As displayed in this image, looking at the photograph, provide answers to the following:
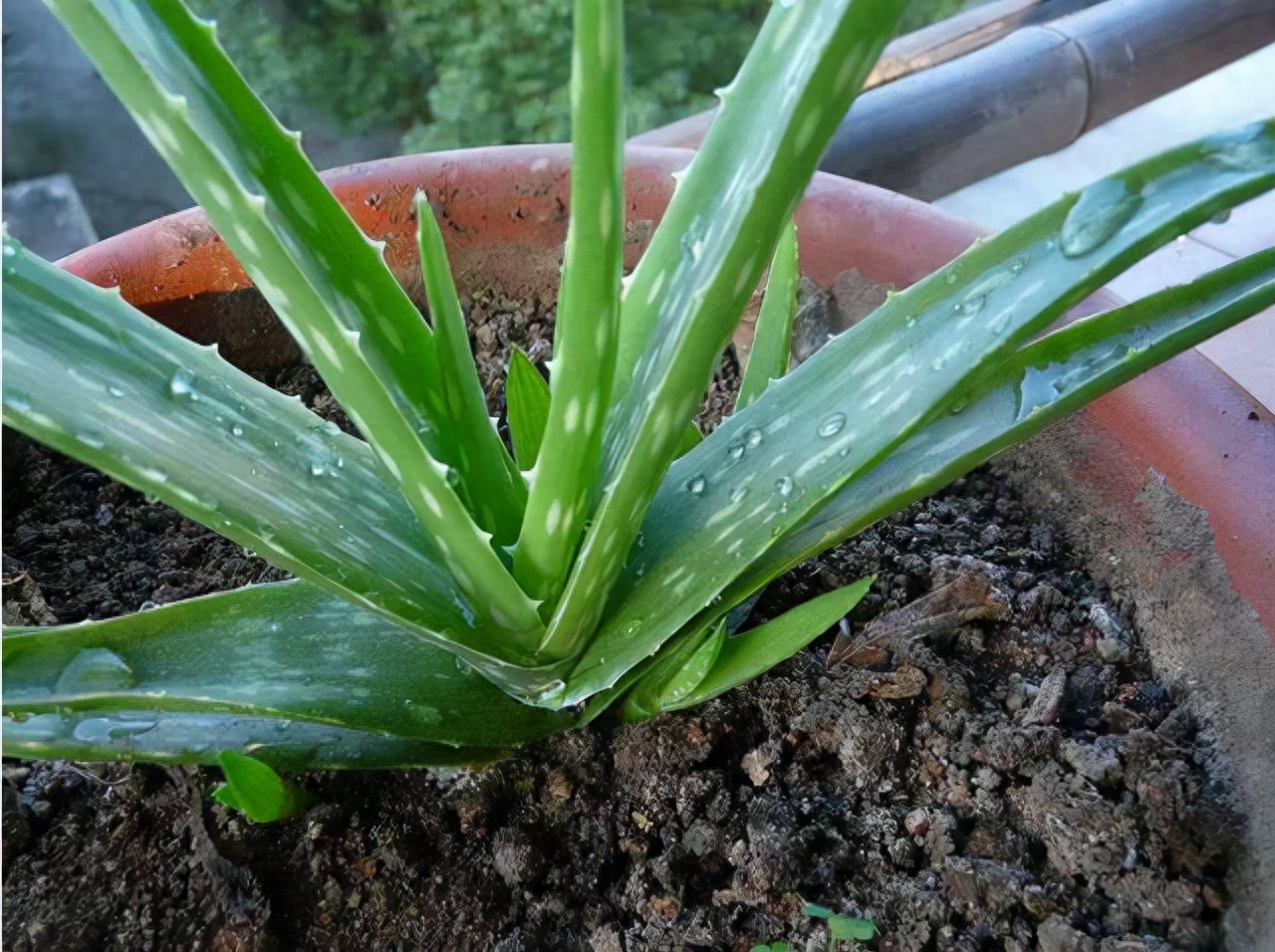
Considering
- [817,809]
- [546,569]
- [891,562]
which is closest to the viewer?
[546,569]

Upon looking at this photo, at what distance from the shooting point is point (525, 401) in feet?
1.81

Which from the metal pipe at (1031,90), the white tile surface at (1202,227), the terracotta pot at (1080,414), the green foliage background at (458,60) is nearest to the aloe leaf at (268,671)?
the terracotta pot at (1080,414)

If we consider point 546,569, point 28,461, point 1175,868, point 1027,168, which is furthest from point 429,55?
point 1175,868

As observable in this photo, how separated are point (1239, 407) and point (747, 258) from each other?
406 millimetres

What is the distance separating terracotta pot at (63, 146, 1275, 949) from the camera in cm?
59

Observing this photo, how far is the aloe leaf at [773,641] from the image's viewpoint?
50 cm

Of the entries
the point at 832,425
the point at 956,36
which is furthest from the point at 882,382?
the point at 956,36

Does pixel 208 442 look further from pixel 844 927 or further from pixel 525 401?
pixel 844 927

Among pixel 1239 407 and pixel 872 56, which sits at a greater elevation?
pixel 872 56

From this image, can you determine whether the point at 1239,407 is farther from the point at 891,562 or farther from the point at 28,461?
the point at 28,461

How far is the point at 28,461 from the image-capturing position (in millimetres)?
752

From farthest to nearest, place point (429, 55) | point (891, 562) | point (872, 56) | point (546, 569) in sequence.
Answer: point (429, 55) → point (891, 562) → point (546, 569) → point (872, 56)

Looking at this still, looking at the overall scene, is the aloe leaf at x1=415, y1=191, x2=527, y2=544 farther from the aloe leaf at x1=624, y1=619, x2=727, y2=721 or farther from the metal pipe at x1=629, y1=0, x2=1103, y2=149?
the metal pipe at x1=629, y1=0, x2=1103, y2=149

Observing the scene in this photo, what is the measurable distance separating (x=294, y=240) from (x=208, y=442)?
0.10 metres
